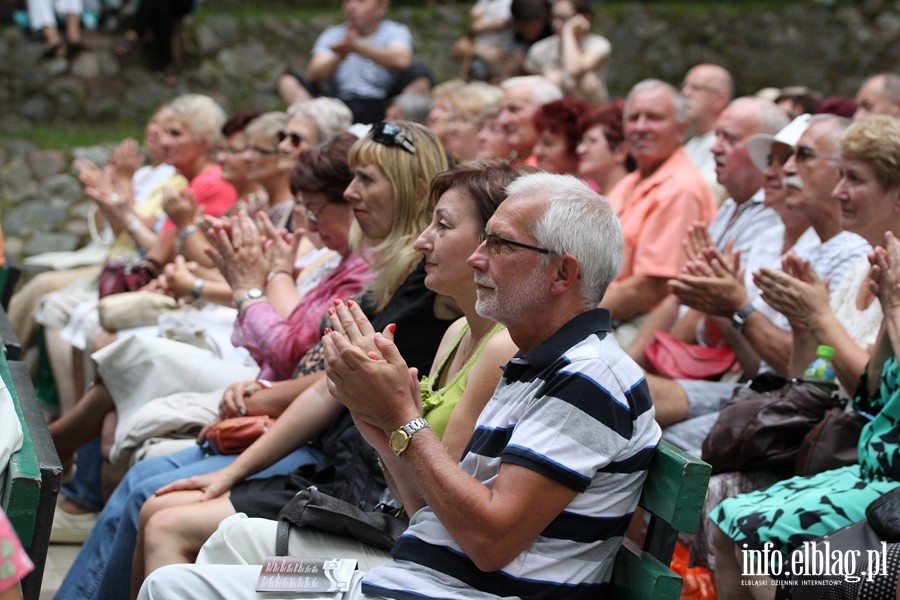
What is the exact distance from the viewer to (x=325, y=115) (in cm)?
650

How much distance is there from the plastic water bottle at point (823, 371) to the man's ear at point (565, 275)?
134cm

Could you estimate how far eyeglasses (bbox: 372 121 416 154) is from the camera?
3.99 m

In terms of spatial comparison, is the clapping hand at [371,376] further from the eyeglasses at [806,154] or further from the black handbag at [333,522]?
the eyeglasses at [806,154]

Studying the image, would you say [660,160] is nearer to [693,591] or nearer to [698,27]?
[693,591]

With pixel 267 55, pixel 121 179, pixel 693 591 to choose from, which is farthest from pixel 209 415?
pixel 267 55

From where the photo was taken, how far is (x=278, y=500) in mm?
3533

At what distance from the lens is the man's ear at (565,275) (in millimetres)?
2576

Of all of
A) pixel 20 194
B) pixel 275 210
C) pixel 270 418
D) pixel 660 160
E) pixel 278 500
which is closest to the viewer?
pixel 278 500

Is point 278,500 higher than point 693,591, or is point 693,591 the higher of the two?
point 278,500

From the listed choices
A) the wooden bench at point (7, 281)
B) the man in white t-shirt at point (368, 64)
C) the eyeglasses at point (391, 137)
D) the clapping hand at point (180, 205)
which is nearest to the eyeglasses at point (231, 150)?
the clapping hand at point (180, 205)

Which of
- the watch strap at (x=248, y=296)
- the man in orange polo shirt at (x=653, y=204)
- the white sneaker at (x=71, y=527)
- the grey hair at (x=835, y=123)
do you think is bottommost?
the white sneaker at (x=71, y=527)

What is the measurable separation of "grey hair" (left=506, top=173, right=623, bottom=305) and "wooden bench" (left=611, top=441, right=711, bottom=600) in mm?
391

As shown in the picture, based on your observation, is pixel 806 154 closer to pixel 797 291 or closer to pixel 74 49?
pixel 797 291

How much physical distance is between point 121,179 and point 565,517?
5.78m
